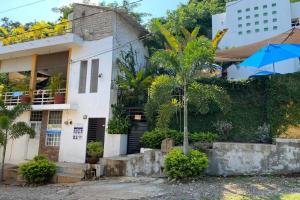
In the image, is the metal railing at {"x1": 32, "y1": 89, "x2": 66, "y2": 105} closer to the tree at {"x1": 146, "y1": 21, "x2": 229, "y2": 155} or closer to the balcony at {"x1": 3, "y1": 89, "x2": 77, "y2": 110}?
the balcony at {"x1": 3, "y1": 89, "x2": 77, "y2": 110}

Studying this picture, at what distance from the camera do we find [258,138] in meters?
11.9

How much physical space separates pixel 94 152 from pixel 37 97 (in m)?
6.21

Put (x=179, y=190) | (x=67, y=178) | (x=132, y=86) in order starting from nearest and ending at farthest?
(x=179, y=190) → (x=67, y=178) → (x=132, y=86)

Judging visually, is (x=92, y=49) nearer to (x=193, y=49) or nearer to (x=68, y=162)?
(x=68, y=162)

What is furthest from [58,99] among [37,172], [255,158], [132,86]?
[255,158]

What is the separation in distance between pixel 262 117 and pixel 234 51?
3.72 metres

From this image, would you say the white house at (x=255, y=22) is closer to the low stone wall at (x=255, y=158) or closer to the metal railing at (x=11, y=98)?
the low stone wall at (x=255, y=158)

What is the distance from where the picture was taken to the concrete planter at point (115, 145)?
14.0 metres

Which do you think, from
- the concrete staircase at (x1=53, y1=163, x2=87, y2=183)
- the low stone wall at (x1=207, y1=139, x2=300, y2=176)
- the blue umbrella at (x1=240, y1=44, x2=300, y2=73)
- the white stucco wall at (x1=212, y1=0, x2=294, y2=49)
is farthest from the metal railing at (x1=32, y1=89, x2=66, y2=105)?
the white stucco wall at (x1=212, y1=0, x2=294, y2=49)

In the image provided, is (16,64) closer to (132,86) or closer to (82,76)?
(82,76)

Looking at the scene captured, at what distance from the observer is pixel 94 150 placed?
1373cm

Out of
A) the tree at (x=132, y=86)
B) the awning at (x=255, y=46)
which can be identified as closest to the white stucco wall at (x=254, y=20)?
the awning at (x=255, y=46)

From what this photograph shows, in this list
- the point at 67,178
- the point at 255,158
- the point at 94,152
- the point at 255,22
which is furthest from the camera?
the point at 255,22

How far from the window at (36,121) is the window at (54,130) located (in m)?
0.77
